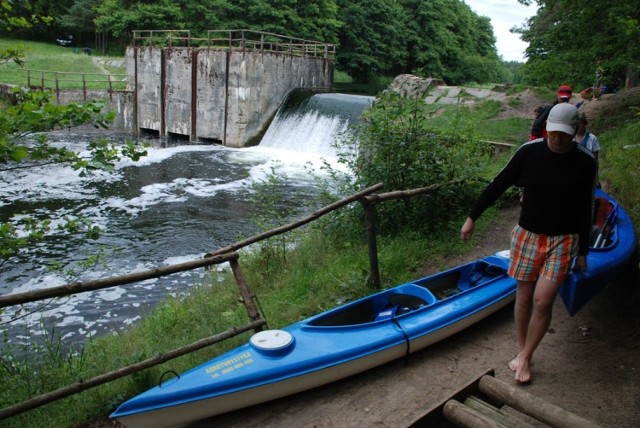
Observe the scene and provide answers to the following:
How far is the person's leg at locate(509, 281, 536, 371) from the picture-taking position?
11.6ft

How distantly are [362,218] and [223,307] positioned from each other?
233 centimetres

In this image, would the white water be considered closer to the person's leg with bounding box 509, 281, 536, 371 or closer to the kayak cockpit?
the kayak cockpit

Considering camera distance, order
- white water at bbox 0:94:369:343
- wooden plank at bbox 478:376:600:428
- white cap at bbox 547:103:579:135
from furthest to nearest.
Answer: white water at bbox 0:94:369:343
white cap at bbox 547:103:579:135
wooden plank at bbox 478:376:600:428

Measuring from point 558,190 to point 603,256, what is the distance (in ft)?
4.56

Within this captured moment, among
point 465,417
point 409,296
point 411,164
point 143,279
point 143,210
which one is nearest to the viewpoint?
point 465,417

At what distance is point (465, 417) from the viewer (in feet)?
9.23

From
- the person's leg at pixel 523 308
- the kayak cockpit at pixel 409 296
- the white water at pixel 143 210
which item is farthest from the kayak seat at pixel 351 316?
the white water at pixel 143 210

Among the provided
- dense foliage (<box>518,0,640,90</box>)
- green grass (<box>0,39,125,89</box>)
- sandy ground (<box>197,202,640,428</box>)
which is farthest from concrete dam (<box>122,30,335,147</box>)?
sandy ground (<box>197,202,640,428</box>)

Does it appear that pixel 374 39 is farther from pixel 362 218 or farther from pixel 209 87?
pixel 362 218

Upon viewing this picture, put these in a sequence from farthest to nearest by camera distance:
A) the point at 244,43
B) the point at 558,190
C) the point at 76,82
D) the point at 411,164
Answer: the point at 76,82
the point at 244,43
the point at 411,164
the point at 558,190

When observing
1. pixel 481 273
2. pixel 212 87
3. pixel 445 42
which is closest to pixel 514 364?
pixel 481 273

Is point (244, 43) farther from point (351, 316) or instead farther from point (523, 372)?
point (523, 372)

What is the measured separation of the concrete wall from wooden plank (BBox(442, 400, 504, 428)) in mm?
18881

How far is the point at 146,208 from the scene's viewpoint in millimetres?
13266
